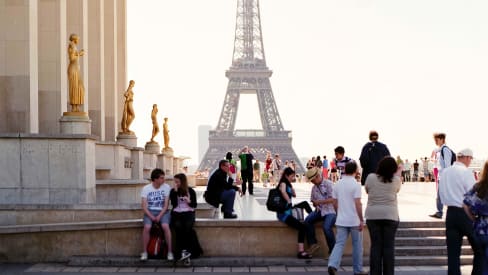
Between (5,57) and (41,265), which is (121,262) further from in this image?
(5,57)

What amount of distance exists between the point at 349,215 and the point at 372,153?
389cm

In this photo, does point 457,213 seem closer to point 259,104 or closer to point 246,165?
point 246,165

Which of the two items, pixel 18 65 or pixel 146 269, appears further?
pixel 18 65

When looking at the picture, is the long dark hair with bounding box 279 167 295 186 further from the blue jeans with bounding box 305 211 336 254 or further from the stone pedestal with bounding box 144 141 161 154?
the stone pedestal with bounding box 144 141 161 154

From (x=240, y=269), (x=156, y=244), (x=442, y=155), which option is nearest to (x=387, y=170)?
(x=240, y=269)

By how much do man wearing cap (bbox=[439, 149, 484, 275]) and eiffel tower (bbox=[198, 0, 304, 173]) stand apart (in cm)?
8127

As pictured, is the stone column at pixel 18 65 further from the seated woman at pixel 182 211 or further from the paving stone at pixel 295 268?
the paving stone at pixel 295 268

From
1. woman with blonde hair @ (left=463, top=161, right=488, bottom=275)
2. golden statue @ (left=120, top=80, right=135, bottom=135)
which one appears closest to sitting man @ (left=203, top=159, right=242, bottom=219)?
woman with blonde hair @ (left=463, top=161, right=488, bottom=275)

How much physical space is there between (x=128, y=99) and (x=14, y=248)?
16.3 metres

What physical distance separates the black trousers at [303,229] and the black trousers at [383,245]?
2842 mm

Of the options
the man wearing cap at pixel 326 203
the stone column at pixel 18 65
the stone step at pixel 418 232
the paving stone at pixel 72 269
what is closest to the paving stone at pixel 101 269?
the paving stone at pixel 72 269

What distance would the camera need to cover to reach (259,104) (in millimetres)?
104250

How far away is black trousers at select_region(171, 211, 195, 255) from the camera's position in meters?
14.6

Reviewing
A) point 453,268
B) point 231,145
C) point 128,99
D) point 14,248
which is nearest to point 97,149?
point 128,99
